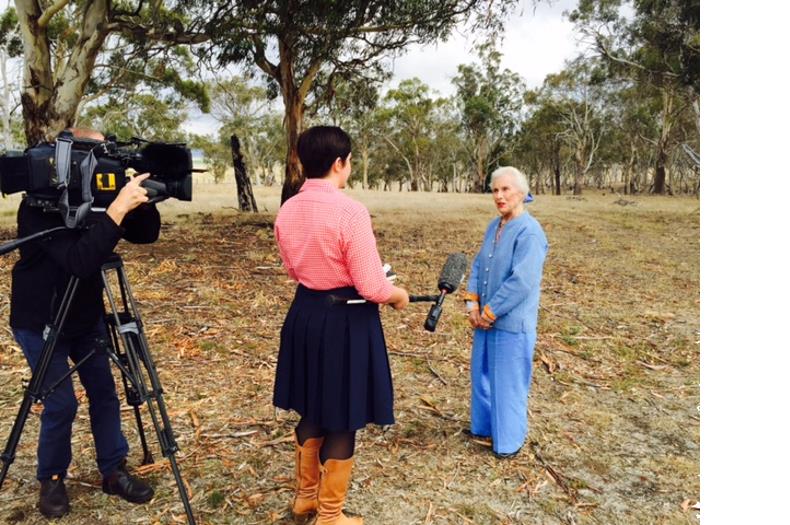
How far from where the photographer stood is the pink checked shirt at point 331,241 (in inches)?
84.4

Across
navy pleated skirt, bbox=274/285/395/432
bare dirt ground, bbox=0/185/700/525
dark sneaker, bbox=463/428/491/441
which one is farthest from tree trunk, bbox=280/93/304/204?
navy pleated skirt, bbox=274/285/395/432

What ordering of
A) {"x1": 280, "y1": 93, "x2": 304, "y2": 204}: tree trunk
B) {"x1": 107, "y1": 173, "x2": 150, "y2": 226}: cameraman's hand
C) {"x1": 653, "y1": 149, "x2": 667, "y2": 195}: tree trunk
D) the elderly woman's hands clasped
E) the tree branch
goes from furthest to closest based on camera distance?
{"x1": 653, "y1": 149, "x2": 667, "y2": 195}: tree trunk → {"x1": 280, "y1": 93, "x2": 304, "y2": 204}: tree trunk → the tree branch → the elderly woman's hands clasped → {"x1": 107, "y1": 173, "x2": 150, "y2": 226}: cameraman's hand

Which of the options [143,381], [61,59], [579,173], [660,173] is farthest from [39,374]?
[579,173]

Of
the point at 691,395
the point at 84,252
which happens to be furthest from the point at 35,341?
the point at 691,395

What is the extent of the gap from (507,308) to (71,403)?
2.14m

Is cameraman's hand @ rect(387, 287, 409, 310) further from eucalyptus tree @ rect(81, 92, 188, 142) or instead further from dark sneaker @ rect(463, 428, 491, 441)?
eucalyptus tree @ rect(81, 92, 188, 142)

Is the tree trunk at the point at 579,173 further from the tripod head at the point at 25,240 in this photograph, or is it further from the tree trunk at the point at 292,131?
the tripod head at the point at 25,240

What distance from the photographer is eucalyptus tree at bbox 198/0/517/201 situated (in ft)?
30.0

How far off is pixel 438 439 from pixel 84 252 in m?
2.28

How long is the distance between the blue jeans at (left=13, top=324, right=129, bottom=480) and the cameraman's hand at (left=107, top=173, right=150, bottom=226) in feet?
2.26

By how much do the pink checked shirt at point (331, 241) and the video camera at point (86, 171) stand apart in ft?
1.66

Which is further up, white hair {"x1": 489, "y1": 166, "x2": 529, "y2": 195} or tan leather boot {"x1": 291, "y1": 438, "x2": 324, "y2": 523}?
white hair {"x1": 489, "y1": 166, "x2": 529, "y2": 195}

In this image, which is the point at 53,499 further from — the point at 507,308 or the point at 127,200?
the point at 507,308

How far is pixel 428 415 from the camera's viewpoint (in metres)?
3.79
